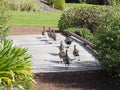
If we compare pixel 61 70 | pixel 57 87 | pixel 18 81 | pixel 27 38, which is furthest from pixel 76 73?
pixel 27 38

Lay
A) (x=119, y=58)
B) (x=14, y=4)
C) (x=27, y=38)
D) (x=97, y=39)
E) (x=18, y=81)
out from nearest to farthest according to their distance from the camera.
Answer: (x=18, y=81), (x=119, y=58), (x=97, y=39), (x=27, y=38), (x=14, y=4)

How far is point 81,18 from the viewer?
92.3ft

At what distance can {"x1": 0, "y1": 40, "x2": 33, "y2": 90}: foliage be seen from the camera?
1017 centimetres

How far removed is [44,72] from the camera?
1573 cm

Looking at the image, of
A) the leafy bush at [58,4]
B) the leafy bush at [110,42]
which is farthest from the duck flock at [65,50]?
the leafy bush at [58,4]

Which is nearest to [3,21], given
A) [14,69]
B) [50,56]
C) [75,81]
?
[50,56]

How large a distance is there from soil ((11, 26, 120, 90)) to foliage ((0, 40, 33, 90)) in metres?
2.91

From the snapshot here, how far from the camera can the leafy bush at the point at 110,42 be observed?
45.0 feet

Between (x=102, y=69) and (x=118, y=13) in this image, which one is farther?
(x=102, y=69)

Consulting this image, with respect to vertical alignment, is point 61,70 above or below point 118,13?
below

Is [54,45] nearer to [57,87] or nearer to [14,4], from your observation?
[57,87]

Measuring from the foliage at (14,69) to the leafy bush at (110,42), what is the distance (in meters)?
3.37

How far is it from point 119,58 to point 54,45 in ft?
30.4

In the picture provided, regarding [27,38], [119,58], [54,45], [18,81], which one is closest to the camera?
[18,81]
